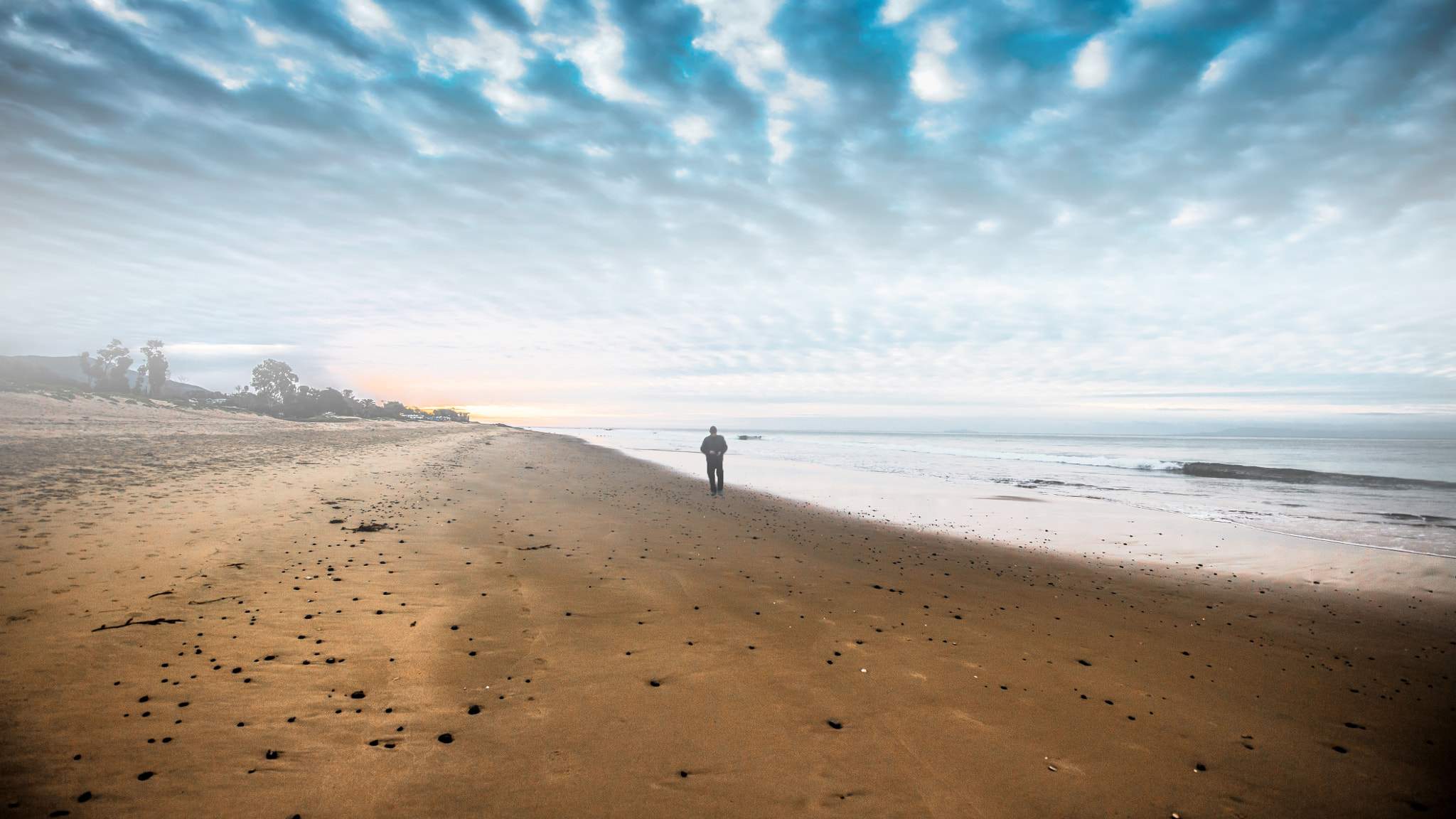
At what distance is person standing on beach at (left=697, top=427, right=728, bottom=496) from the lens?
21.4 m

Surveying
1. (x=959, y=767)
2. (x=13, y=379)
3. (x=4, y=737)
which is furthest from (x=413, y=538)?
(x=13, y=379)

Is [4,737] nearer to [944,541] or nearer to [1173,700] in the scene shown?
[1173,700]

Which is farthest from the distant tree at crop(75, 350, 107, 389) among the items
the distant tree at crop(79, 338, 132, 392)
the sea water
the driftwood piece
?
the driftwood piece

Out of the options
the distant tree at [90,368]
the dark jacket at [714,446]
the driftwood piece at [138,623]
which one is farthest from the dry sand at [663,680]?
the distant tree at [90,368]

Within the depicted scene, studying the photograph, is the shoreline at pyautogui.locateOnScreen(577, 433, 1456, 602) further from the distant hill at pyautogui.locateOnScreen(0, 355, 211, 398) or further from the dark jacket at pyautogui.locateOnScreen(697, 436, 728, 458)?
the distant hill at pyautogui.locateOnScreen(0, 355, 211, 398)

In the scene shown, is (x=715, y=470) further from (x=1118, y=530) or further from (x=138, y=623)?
(x=138, y=623)

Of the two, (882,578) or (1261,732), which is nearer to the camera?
(1261,732)

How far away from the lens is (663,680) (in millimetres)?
5547

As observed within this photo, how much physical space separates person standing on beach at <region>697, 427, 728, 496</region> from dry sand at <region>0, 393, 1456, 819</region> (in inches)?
395

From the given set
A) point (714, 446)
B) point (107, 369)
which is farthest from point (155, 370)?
point (714, 446)

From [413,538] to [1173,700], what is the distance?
12171 mm

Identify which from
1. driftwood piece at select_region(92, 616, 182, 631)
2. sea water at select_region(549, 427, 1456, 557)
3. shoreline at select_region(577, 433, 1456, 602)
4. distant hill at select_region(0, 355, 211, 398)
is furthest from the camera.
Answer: distant hill at select_region(0, 355, 211, 398)

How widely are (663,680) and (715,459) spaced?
53.4 feet

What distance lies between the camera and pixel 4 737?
12.6 feet
